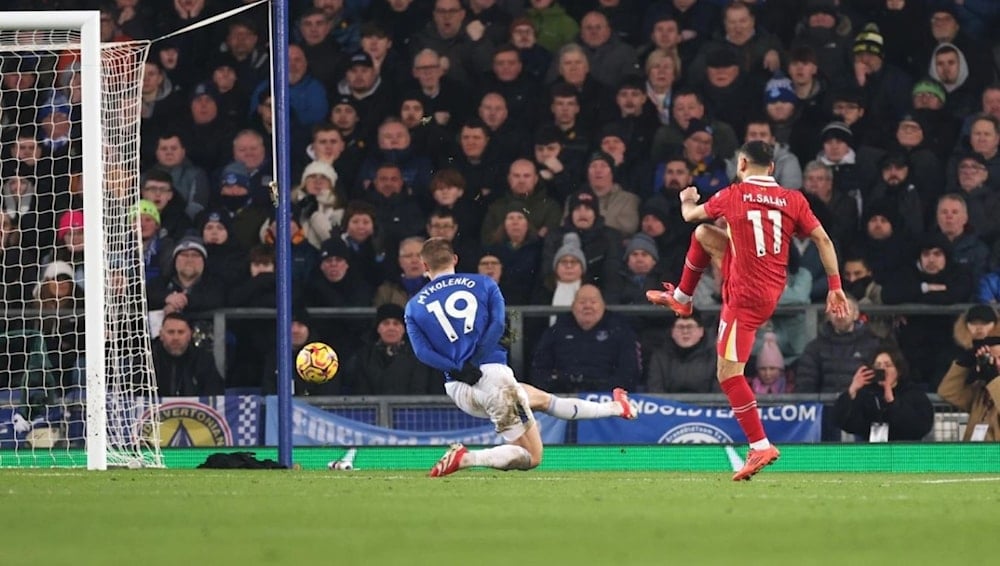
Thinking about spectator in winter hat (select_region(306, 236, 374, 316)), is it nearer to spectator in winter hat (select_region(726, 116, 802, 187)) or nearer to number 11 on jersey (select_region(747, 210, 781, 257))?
spectator in winter hat (select_region(726, 116, 802, 187))

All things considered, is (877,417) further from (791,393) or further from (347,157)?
(347,157)

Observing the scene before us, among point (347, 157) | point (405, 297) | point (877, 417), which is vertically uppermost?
point (347, 157)

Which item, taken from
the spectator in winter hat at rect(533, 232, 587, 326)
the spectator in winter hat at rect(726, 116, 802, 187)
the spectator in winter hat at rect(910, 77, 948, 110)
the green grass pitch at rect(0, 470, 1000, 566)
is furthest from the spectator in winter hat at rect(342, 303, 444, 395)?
the spectator in winter hat at rect(910, 77, 948, 110)

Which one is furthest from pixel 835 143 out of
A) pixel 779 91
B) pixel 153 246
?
pixel 153 246

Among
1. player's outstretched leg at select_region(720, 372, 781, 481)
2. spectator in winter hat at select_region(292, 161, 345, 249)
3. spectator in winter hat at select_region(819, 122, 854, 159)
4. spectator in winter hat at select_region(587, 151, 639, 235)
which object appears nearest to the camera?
player's outstretched leg at select_region(720, 372, 781, 481)

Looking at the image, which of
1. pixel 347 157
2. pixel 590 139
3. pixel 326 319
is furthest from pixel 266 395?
pixel 590 139

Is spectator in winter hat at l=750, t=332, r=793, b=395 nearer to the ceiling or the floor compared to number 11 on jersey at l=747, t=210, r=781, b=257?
nearer to the floor

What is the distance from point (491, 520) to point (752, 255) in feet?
13.1

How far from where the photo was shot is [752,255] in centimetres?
1199

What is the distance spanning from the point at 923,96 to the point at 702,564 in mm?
12185

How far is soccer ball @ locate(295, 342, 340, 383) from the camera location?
565 inches

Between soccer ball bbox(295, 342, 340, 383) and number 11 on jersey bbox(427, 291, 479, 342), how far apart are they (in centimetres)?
236

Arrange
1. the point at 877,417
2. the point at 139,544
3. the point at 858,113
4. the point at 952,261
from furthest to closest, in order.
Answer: the point at 858,113 → the point at 952,261 → the point at 877,417 → the point at 139,544

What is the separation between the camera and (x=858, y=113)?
18000 mm
